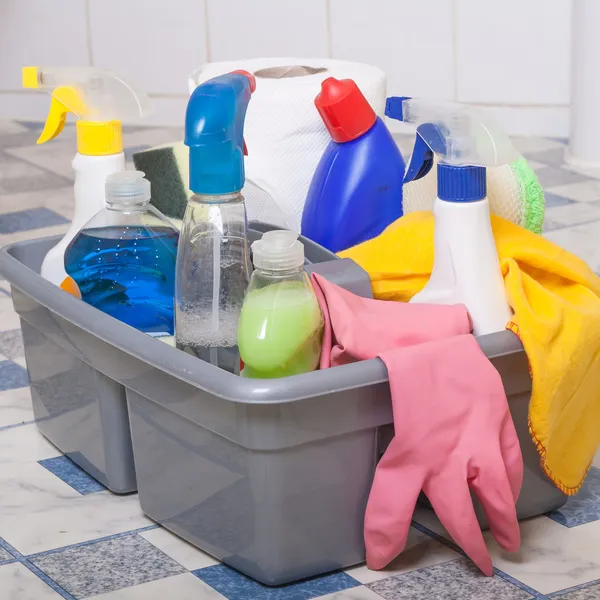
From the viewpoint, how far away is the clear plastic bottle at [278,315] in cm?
66

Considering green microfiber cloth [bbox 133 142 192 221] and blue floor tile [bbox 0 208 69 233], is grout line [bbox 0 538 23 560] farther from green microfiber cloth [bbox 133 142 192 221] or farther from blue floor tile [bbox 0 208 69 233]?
blue floor tile [bbox 0 208 69 233]

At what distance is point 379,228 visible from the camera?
0.87 meters

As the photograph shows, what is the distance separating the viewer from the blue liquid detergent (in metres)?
0.77

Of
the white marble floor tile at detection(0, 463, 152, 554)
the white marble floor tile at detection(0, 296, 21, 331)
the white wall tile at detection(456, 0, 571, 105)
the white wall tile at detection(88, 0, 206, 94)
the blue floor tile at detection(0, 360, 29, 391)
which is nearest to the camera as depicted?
the white marble floor tile at detection(0, 463, 152, 554)

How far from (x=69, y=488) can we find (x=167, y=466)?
0.13 meters

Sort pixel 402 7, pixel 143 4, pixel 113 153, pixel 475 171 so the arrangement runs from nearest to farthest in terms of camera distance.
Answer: pixel 475 171
pixel 113 153
pixel 402 7
pixel 143 4

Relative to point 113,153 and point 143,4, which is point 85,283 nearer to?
point 113,153

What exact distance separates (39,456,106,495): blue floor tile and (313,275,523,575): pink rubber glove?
229 millimetres

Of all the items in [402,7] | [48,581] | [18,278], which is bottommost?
[48,581]

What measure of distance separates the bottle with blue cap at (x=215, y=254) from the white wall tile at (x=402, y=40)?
1.14 meters

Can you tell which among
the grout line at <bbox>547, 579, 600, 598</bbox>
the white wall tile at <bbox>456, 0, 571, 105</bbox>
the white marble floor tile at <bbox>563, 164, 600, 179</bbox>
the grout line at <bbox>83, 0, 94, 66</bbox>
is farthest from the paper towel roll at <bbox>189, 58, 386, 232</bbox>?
the grout line at <bbox>83, 0, 94, 66</bbox>

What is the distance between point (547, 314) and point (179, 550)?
0.27 m

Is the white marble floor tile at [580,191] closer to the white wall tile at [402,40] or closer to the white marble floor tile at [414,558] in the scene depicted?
the white wall tile at [402,40]

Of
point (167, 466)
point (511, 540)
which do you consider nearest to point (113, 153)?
point (167, 466)
